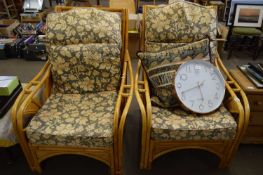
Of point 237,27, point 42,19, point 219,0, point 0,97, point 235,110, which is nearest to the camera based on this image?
point 235,110

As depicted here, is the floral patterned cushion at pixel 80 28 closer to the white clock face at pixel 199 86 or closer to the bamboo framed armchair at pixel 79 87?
the bamboo framed armchair at pixel 79 87

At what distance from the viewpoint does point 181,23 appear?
5.33 feet

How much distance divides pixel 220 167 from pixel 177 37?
0.99m

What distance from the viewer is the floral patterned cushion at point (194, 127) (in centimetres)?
131

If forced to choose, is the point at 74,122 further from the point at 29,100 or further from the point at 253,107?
the point at 253,107

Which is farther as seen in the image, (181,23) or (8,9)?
(8,9)

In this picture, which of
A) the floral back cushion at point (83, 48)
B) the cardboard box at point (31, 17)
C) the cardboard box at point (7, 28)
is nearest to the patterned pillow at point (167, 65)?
the floral back cushion at point (83, 48)

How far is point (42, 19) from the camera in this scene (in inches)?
152

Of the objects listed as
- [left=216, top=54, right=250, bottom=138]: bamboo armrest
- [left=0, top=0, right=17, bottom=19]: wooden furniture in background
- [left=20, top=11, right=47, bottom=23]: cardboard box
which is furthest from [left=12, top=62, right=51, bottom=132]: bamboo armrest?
[left=0, top=0, right=17, bottom=19]: wooden furniture in background

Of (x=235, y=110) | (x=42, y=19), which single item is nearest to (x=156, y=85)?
(x=235, y=110)

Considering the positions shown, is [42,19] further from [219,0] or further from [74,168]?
[219,0]

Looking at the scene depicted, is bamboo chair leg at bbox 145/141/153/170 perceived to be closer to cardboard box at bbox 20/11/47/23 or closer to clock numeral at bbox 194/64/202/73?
clock numeral at bbox 194/64/202/73

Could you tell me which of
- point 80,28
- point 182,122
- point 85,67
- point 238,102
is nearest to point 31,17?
point 80,28

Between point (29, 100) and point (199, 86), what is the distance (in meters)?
1.10
